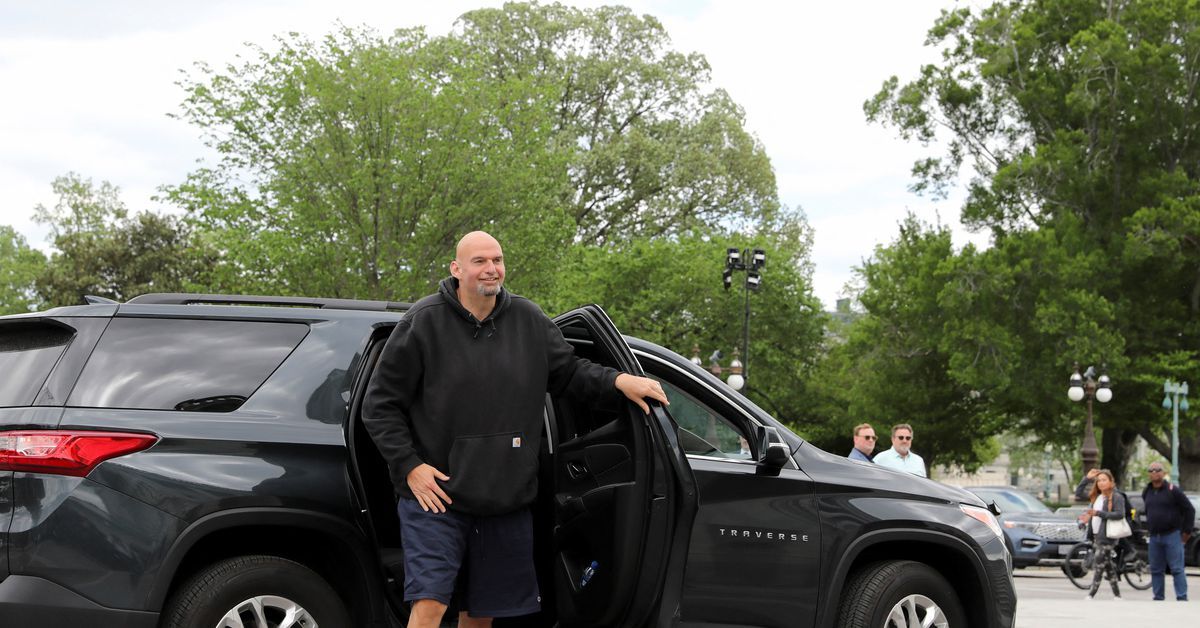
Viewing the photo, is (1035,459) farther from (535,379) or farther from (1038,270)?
(535,379)

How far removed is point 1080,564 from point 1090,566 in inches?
38.2

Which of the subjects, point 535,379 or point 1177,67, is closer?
point 535,379

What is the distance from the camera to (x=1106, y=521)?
59.6 ft

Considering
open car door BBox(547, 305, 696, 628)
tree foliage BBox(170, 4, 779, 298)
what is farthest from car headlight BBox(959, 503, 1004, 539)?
tree foliage BBox(170, 4, 779, 298)

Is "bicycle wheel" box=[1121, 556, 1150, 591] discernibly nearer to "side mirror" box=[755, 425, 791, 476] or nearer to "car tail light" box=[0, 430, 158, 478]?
"side mirror" box=[755, 425, 791, 476]

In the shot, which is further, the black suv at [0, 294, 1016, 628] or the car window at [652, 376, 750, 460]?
the car window at [652, 376, 750, 460]

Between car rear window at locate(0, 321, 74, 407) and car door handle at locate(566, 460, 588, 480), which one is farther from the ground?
car rear window at locate(0, 321, 74, 407)

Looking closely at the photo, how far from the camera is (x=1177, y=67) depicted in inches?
1272

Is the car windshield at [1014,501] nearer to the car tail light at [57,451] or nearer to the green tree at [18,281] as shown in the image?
the car tail light at [57,451]

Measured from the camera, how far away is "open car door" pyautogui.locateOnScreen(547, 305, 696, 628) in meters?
5.04

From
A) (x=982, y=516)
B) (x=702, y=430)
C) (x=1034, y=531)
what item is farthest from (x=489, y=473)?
(x=1034, y=531)

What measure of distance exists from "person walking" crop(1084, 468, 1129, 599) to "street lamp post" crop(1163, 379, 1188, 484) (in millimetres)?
13531

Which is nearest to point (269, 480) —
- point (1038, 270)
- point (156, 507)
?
point (156, 507)

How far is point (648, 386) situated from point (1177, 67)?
31.4 meters
